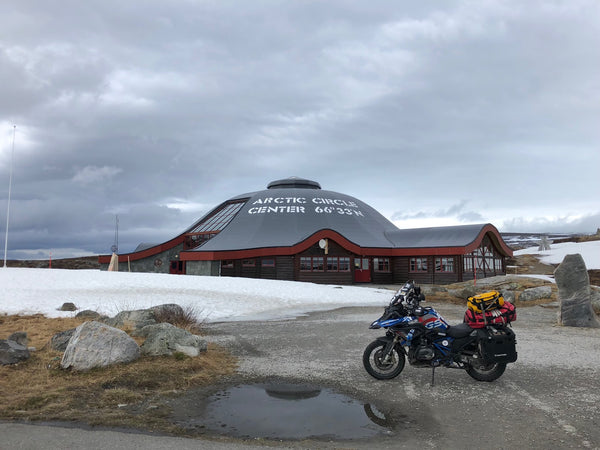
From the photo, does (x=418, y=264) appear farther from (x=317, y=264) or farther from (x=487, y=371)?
(x=487, y=371)

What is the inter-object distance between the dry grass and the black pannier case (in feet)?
14.8

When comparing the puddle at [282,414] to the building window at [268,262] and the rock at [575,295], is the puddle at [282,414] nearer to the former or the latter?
the rock at [575,295]

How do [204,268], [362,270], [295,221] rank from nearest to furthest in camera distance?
[204,268], [362,270], [295,221]

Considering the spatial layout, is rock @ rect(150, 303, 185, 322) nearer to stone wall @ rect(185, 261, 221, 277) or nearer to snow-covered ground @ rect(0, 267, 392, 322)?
snow-covered ground @ rect(0, 267, 392, 322)

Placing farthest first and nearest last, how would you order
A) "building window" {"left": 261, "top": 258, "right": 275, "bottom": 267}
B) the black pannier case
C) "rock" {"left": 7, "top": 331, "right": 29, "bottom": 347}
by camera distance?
"building window" {"left": 261, "top": 258, "right": 275, "bottom": 267} < "rock" {"left": 7, "top": 331, "right": 29, "bottom": 347} < the black pannier case

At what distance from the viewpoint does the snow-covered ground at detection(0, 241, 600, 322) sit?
18.5 meters

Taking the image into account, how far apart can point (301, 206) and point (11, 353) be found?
4192 centimetres

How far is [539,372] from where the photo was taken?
8.51 metres

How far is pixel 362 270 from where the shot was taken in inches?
1660

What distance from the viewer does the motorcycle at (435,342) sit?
301 inches

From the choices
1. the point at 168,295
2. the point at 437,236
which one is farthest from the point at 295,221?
the point at 168,295

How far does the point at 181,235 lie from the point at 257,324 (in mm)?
35459

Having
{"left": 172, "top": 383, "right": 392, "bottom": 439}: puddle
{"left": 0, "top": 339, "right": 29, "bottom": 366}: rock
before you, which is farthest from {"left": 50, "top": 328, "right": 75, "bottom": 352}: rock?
{"left": 172, "top": 383, "right": 392, "bottom": 439}: puddle

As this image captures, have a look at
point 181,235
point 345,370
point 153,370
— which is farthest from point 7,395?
point 181,235
